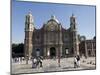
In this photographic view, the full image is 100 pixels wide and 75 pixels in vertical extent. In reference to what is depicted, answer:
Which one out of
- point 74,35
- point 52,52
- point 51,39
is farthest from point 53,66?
point 74,35

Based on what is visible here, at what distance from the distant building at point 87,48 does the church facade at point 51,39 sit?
0.08 meters

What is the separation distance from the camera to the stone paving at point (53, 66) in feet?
10.3

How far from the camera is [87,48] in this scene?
354 centimetres

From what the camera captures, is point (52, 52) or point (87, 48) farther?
point (87, 48)

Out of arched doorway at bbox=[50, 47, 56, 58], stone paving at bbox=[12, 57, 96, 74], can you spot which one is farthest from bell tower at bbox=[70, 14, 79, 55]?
arched doorway at bbox=[50, 47, 56, 58]

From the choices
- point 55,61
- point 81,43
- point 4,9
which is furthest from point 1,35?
point 81,43

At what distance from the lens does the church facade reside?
3230 millimetres

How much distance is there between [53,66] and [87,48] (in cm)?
61

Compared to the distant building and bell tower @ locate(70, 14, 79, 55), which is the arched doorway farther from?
the distant building

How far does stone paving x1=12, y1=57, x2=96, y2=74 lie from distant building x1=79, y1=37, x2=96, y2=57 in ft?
0.27

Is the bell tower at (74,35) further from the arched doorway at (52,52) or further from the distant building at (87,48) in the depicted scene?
the arched doorway at (52,52)

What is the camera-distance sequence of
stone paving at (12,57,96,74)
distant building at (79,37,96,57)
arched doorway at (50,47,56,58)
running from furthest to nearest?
distant building at (79,37,96,57), arched doorway at (50,47,56,58), stone paving at (12,57,96,74)

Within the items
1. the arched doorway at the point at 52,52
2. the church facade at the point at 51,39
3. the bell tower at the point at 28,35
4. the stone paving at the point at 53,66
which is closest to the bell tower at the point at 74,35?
the church facade at the point at 51,39

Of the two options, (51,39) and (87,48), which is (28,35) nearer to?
(51,39)
